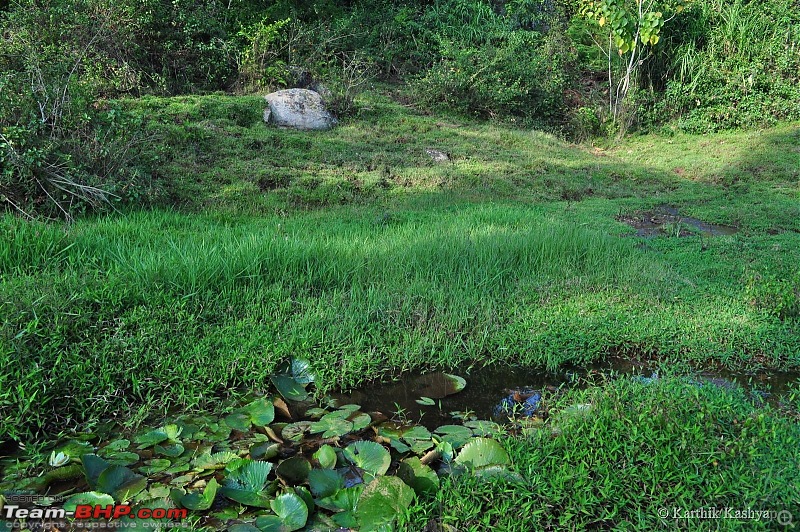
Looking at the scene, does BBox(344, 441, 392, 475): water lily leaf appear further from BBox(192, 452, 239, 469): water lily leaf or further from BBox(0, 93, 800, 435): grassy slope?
BBox(0, 93, 800, 435): grassy slope

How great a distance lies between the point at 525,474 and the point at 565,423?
1.29 feet

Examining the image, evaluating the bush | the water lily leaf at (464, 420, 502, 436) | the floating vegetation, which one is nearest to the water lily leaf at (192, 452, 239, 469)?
the floating vegetation

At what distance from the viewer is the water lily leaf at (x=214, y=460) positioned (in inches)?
92.2

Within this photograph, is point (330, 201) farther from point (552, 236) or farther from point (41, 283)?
point (41, 283)

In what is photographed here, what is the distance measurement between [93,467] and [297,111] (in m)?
6.68

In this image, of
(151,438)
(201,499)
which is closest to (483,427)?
(201,499)

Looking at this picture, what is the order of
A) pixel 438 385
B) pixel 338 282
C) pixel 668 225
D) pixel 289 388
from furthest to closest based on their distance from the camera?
1. pixel 668 225
2. pixel 338 282
3. pixel 438 385
4. pixel 289 388

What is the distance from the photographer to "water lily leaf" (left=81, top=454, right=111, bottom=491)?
2141mm

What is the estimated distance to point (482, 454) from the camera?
7.71 feet

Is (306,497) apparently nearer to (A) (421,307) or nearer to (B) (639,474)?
(B) (639,474)

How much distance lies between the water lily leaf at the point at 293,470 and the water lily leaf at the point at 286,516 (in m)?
0.15

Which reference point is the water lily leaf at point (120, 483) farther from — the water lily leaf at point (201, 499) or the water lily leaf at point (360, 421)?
the water lily leaf at point (360, 421)

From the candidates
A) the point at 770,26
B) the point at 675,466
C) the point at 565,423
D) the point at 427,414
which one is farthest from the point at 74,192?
the point at 770,26

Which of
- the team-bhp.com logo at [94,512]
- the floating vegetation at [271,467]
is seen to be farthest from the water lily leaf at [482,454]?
the team-bhp.com logo at [94,512]
